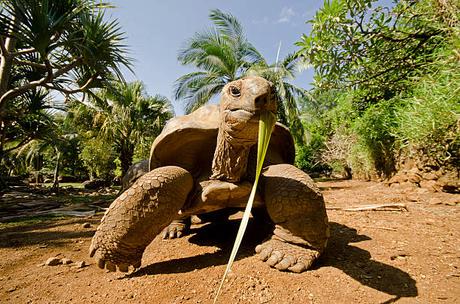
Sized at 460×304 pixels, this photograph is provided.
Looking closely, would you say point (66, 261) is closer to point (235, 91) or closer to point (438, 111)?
point (235, 91)

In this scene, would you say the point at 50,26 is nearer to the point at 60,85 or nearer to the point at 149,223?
the point at 60,85

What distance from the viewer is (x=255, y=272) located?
4.96 ft

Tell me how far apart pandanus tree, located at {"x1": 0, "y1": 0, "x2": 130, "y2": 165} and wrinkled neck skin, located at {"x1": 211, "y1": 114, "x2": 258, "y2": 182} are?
175 inches

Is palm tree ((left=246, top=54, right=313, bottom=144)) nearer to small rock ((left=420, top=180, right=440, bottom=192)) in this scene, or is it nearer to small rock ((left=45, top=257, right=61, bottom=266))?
small rock ((left=420, top=180, right=440, bottom=192))

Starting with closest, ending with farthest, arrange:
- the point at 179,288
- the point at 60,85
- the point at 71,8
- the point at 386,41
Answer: the point at 179,288, the point at 386,41, the point at 71,8, the point at 60,85

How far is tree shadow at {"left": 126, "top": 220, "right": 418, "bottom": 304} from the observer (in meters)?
1.41

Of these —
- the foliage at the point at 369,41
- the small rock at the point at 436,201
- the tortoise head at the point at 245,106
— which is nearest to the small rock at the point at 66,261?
the tortoise head at the point at 245,106

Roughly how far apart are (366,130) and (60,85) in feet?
22.7

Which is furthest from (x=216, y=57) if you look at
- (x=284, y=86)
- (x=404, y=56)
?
(x=404, y=56)

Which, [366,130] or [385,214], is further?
[366,130]

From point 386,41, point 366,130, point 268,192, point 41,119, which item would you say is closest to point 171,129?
point 268,192

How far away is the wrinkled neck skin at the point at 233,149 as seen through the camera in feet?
5.06

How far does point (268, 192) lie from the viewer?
1799 mm

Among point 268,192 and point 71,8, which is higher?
point 71,8
